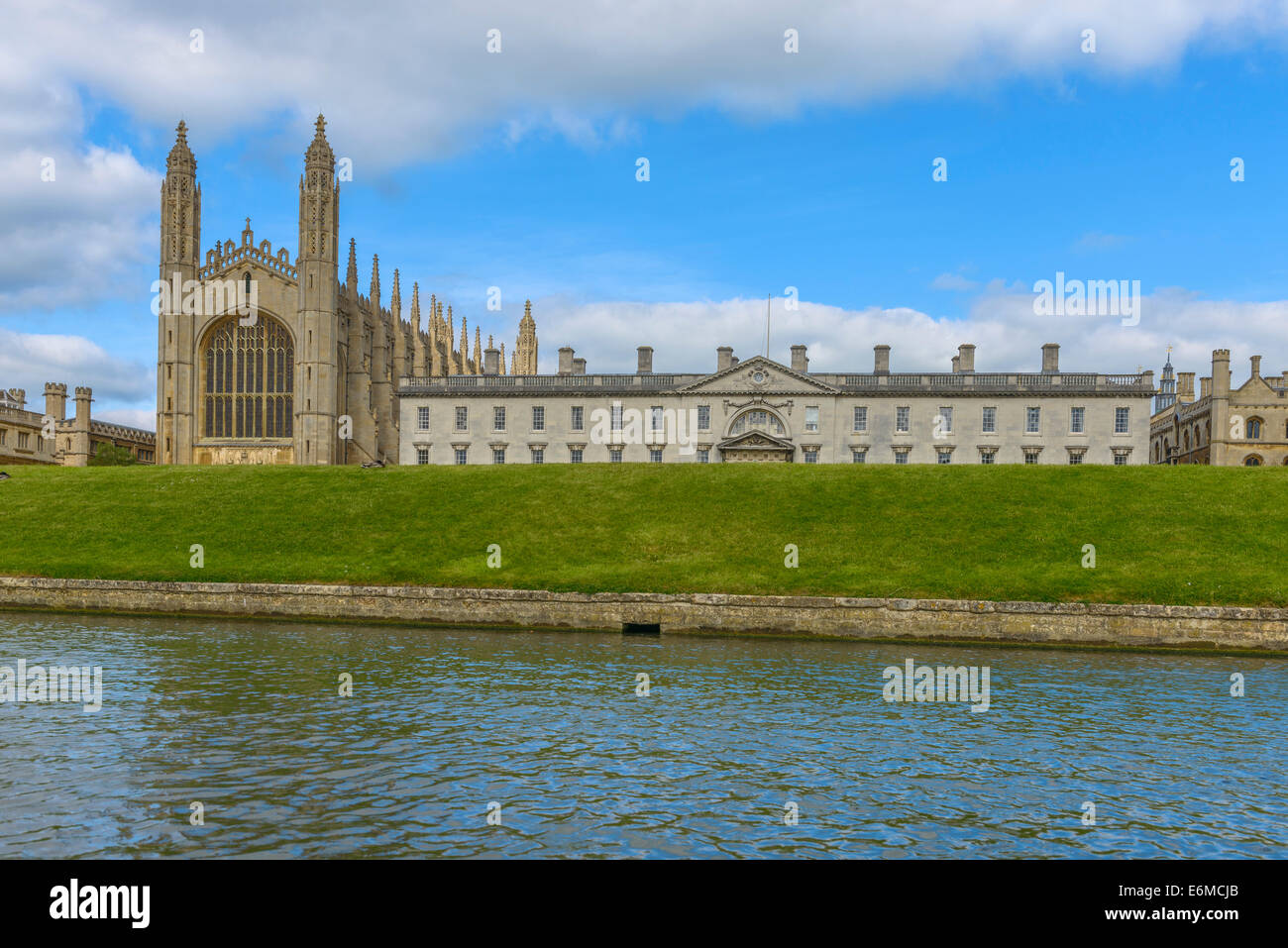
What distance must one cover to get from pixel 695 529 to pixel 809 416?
4243cm

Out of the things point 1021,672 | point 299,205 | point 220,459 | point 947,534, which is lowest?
point 1021,672

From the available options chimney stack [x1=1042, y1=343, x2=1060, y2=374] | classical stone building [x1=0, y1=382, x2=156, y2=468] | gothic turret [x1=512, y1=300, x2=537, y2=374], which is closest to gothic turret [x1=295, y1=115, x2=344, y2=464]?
classical stone building [x1=0, y1=382, x2=156, y2=468]

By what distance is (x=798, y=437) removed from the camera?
75.6 metres

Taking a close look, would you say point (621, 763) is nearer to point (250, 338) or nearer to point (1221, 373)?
point (250, 338)

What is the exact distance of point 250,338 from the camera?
80875 millimetres

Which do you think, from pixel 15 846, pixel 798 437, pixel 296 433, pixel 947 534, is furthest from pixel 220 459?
pixel 15 846

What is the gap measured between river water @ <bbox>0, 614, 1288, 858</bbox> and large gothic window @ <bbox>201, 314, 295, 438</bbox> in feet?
205

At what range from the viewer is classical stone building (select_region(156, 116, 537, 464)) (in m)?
78.6

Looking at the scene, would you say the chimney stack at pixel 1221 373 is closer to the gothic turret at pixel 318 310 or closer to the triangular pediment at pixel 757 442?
the triangular pediment at pixel 757 442

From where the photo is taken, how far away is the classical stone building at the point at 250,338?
78625 mm

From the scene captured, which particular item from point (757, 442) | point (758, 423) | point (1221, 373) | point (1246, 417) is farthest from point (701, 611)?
point (1246, 417)

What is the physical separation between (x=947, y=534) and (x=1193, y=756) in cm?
2119

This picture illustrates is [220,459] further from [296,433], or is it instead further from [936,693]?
[936,693]
